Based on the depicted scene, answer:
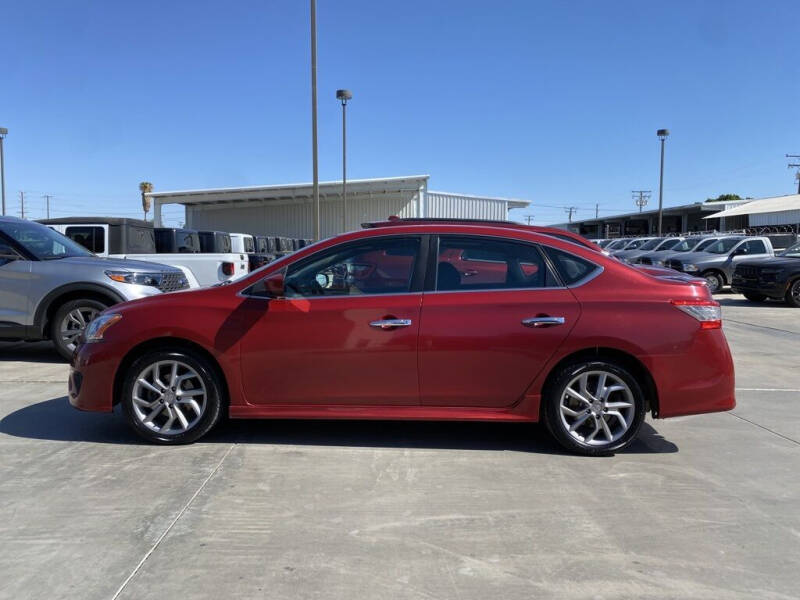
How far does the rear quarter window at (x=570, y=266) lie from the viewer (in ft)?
15.4

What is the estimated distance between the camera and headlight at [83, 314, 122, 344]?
4773 mm

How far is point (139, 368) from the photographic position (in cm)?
473

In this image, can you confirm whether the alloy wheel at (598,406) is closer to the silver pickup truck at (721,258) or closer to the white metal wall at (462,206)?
the silver pickup truck at (721,258)

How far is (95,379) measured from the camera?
4.77 m

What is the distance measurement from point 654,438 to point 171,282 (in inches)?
257

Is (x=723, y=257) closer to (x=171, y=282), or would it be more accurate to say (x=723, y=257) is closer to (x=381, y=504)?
(x=171, y=282)

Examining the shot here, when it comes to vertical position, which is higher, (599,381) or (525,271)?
(525,271)

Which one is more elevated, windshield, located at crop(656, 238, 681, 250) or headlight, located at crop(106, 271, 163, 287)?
windshield, located at crop(656, 238, 681, 250)

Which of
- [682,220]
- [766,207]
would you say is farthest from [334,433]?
[682,220]

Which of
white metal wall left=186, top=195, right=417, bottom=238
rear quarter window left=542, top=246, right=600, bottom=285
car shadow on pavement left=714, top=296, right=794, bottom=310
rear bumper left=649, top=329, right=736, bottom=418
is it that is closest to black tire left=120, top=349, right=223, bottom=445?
rear quarter window left=542, top=246, right=600, bottom=285

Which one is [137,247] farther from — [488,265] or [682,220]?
[682,220]

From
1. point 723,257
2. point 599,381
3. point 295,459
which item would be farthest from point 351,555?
point 723,257

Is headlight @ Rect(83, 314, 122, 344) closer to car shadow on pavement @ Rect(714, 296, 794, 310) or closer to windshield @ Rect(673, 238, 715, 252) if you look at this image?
car shadow on pavement @ Rect(714, 296, 794, 310)

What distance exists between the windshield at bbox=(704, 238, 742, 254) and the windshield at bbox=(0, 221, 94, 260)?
61.1 ft
